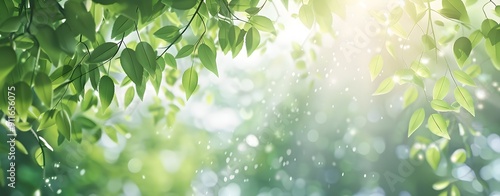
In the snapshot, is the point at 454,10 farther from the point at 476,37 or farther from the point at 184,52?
the point at 184,52

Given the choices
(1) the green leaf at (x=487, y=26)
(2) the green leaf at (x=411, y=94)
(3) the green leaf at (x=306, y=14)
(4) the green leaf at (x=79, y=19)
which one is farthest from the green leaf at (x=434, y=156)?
(4) the green leaf at (x=79, y=19)

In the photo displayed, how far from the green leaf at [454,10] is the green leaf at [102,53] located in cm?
41

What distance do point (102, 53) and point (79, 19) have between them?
86 mm

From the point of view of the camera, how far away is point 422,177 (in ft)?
12.0

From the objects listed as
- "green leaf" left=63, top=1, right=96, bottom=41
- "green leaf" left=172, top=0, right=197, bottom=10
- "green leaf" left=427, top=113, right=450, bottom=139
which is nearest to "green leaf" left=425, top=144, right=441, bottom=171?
"green leaf" left=427, top=113, right=450, bottom=139

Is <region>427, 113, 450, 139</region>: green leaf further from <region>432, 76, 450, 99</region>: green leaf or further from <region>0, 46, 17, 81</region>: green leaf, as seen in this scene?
<region>0, 46, 17, 81</region>: green leaf

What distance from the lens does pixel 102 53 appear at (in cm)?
67

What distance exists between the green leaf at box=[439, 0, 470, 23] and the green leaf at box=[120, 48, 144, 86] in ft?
1.25

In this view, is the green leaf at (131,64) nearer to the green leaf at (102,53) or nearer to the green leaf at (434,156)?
the green leaf at (102,53)

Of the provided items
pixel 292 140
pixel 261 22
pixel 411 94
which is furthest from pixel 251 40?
pixel 292 140

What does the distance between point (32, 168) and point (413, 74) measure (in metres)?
2.96

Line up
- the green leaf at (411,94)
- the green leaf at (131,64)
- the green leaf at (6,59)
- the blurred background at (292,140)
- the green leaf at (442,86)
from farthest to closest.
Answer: the blurred background at (292,140), the green leaf at (411,94), the green leaf at (442,86), the green leaf at (131,64), the green leaf at (6,59)

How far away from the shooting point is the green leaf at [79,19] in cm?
59

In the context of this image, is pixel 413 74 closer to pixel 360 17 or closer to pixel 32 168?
pixel 360 17
